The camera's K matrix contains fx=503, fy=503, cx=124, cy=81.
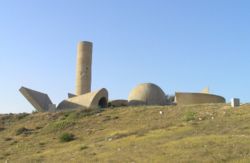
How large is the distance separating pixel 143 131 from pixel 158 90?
19861mm

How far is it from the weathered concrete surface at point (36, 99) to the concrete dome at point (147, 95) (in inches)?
297

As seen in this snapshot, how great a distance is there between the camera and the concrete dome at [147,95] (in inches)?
1756

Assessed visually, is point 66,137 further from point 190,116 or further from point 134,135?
point 190,116

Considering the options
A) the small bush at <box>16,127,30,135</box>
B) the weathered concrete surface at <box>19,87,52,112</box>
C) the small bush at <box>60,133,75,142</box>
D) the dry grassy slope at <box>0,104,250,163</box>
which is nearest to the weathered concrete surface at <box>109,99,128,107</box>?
the weathered concrete surface at <box>19,87,52,112</box>

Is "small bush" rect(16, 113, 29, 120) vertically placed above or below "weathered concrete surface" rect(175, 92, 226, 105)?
below

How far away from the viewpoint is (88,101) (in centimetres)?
4181

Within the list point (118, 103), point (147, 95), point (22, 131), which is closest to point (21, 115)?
point (22, 131)

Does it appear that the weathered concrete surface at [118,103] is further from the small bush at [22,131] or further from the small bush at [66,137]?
the small bush at [66,137]

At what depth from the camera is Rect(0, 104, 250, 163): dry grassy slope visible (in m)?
18.2

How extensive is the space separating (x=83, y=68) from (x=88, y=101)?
5.53 metres

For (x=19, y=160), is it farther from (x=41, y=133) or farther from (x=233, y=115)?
(x=233, y=115)

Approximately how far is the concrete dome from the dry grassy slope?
8.91 m

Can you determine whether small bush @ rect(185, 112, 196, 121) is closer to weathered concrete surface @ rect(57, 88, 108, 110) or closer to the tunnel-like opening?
weathered concrete surface @ rect(57, 88, 108, 110)

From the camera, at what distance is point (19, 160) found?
21781mm
